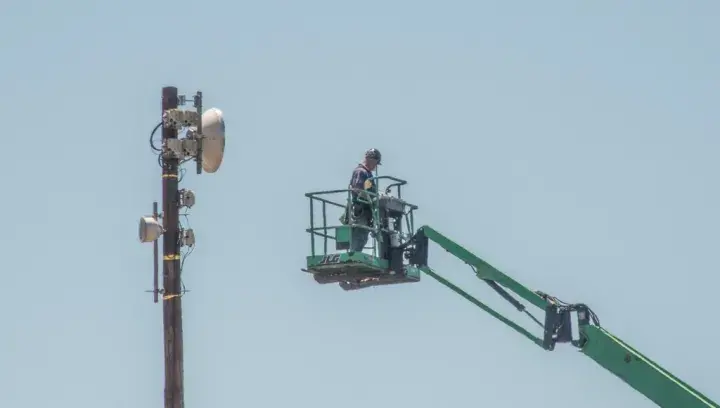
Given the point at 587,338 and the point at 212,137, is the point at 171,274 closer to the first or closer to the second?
the point at 212,137

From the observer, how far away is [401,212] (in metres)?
34.7

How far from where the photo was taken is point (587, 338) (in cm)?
3209

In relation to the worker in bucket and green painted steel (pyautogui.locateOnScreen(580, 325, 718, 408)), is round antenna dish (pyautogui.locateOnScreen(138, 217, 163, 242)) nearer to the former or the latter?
the worker in bucket

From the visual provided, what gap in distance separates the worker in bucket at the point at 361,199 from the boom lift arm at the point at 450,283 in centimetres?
9

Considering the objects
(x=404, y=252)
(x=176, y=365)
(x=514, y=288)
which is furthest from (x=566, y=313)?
(x=176, y=365)

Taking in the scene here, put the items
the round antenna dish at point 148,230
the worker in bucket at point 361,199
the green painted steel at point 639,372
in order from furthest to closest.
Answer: the worker in bucket at point 361,199
the round antenna dish at point 148,230
the green painted steel at point 639,372

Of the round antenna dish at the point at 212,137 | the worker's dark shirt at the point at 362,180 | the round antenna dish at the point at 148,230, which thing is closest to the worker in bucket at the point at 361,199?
the worker's dark shirt at the point at 362,180

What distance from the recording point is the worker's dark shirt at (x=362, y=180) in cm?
3378

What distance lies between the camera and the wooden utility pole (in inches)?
1228

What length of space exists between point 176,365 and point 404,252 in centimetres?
484

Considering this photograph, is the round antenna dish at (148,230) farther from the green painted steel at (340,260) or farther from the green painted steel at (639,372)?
the green painted steel at (639,372)

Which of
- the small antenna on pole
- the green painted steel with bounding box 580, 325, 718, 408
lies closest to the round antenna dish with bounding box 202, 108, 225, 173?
the small antenna on pole

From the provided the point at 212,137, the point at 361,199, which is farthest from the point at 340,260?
the point at 212,137

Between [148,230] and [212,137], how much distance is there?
78.7 inches
